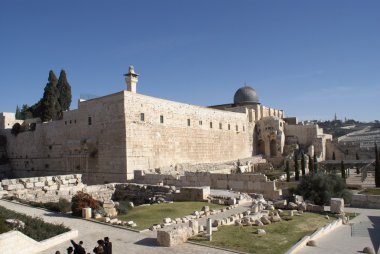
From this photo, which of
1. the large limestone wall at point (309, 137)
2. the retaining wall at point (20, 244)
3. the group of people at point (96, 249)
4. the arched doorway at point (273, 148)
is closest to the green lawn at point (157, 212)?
the retaining wall at point (20, 244)

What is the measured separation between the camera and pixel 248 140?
40.5 meters

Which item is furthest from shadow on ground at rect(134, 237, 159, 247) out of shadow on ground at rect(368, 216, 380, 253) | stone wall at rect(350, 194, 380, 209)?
stone wall at rect(350, 194, 380, 209)

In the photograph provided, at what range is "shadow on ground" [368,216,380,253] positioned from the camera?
34.5 ft

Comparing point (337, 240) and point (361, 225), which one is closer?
point (337, 240)

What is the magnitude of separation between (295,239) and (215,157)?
23.3m

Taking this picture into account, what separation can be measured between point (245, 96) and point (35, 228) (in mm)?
39336

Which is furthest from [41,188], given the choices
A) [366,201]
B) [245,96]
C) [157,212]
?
[245,96]

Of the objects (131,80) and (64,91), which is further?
(64,91)

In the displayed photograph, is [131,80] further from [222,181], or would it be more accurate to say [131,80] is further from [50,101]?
[50,101]

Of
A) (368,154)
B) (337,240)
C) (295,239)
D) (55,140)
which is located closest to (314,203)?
(337,240)

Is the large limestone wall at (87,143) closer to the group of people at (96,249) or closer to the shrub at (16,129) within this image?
the shrub at (16,129)

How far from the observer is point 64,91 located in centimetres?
3988

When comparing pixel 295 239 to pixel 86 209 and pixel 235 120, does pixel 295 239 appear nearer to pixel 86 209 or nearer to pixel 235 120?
pixel 86 209

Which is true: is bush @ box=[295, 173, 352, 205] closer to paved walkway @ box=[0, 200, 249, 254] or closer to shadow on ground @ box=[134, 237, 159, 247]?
paved walkway @ box=[0, 200, 249, 254]
